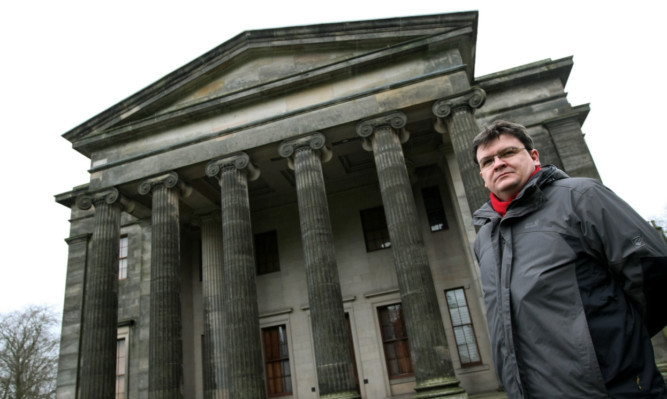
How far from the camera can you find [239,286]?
14.1 meters

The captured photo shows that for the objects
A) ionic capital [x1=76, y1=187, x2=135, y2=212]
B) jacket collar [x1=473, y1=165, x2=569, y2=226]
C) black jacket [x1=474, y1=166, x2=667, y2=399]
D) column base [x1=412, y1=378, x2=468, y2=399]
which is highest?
ionic capital [x1=76, y1=187, x2=135, y2=212]

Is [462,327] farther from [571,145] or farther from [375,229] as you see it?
[571,145]

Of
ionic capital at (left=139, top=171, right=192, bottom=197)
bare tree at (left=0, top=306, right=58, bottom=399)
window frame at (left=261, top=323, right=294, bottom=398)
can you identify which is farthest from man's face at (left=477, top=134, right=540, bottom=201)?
bare tree at (left=0, top=306, right=58, bottom=399)

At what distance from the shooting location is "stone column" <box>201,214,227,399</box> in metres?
17.4

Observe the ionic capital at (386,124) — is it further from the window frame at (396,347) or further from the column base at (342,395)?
the column base at (342,395)

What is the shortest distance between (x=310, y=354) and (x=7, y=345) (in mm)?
32067

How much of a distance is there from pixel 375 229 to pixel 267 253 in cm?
541

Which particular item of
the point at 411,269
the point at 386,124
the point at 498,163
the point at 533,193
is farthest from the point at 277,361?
the point at 533,193

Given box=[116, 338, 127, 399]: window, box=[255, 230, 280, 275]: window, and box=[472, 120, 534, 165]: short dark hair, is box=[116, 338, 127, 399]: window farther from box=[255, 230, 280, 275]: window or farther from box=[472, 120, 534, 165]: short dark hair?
box=[472, 120, 534, 165]: short dark hair

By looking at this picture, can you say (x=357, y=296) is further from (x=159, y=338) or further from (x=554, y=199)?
(x=554, y=199)

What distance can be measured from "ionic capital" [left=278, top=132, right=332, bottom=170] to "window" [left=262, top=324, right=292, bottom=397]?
8.50m

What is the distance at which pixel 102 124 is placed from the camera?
59.3ft

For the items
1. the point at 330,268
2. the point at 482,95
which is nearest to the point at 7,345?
the point at 330,268

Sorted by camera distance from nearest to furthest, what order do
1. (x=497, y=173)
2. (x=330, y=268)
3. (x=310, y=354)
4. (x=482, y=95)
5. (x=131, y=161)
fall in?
(x=497, y=173), (x=330, y=268), (x=482, y=95), (x=131, y=161), (x=310, y=354)
